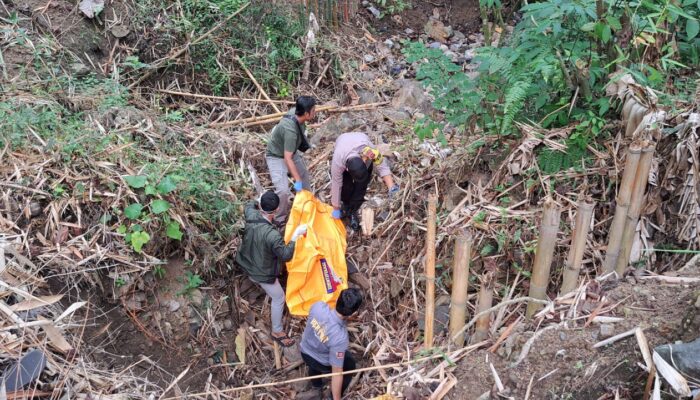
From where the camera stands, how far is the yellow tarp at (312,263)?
4.94m

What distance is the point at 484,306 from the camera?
3609 millimetres

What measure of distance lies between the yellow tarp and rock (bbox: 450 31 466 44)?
4.60m

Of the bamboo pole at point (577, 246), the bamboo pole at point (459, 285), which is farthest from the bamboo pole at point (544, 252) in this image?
the bamboo pole at point (459, 285)

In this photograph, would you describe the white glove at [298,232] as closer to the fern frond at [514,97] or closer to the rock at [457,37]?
the fern frond at [514,97]

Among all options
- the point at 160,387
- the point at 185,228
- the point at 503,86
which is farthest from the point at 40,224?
the point at 503,86

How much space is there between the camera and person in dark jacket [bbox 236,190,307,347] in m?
4.73

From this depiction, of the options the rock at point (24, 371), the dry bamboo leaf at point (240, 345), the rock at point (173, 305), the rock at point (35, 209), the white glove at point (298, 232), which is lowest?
the dry bamboo leaf at point (240, 345)

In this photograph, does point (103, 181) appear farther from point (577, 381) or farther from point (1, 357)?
point (577, 381)

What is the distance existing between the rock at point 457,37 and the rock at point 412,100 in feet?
5.16

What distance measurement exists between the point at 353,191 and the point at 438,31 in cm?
435

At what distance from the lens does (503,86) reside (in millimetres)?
4453

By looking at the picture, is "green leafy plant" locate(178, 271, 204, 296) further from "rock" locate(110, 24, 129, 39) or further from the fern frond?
"rock" locate(110, 24, 129, 39)

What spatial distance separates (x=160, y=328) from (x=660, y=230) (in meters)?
3.90

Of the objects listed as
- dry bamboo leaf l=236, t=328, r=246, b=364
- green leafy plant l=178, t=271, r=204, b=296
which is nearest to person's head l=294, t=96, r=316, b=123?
green leafy plant l=178, t=271, r=204, b=296
